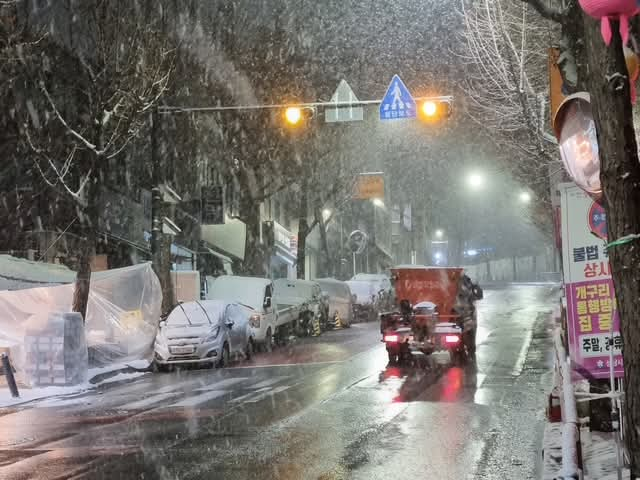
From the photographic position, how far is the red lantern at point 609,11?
15.6 feet

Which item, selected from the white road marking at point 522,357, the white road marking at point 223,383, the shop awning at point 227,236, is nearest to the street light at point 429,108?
the white road marking at point 522,357

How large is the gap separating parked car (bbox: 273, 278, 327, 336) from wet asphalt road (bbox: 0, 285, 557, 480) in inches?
345

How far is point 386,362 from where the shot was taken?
1842 cm

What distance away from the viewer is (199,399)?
1340 cm

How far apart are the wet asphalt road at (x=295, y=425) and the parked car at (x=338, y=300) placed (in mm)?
13806

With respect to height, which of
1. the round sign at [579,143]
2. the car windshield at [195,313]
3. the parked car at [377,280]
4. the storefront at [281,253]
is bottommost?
the car windshield at [195,313]

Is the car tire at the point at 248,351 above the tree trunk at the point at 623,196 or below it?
below

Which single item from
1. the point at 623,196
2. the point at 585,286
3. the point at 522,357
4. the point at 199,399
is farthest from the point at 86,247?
the point at 623,196

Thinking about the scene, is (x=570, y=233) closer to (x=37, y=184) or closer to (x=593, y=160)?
(x=593, y=160)

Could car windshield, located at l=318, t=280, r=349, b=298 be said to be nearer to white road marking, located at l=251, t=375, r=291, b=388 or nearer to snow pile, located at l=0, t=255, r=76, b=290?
snow pile, located at l=0, t=255, r=76, b=290

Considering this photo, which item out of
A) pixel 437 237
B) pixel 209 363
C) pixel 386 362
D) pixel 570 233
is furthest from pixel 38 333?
pixel 437 237

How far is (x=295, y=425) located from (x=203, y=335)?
8.37m

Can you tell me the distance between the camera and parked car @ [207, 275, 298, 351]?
75.3 feet

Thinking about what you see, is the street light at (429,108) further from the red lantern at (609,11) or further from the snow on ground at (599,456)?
the red lantern at (609,11)
